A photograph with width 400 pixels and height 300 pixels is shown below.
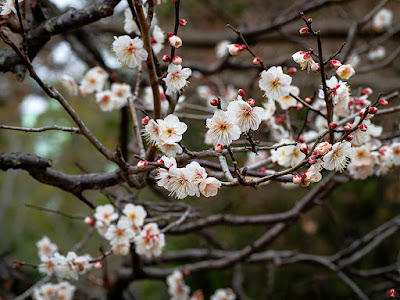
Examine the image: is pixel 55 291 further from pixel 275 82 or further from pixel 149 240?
pixel 275 82

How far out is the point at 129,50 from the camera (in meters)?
1.06

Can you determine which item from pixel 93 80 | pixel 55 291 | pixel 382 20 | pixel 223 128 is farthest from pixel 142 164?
pixel 382 20

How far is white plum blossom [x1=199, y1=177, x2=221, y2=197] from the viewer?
91 centimetres

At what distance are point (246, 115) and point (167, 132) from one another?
0.72 feet

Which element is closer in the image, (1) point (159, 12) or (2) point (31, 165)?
(2) point (31, 165)

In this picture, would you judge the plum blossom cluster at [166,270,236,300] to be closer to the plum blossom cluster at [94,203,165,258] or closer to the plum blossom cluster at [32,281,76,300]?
the plum blossom cluster at [32,281,76,300]

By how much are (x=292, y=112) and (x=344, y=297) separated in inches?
56.5

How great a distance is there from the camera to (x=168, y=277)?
215cm

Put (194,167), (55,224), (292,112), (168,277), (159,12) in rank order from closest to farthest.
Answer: (194,167)
(168,277)
(292,112)
(159,12)
(55,224)

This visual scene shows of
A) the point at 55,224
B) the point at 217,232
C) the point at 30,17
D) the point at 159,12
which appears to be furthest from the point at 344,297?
the point at 55,224

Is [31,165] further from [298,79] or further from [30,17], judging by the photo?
[298,79]

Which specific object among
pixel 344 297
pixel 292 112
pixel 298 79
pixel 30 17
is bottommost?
pixel 344 297

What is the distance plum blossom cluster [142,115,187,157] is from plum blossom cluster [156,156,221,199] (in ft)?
0.15

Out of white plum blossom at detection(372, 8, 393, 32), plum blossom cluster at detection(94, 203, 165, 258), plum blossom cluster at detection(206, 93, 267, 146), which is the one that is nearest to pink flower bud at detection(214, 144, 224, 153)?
plum blossom cluster at detection(206, 93, 267, 146)
